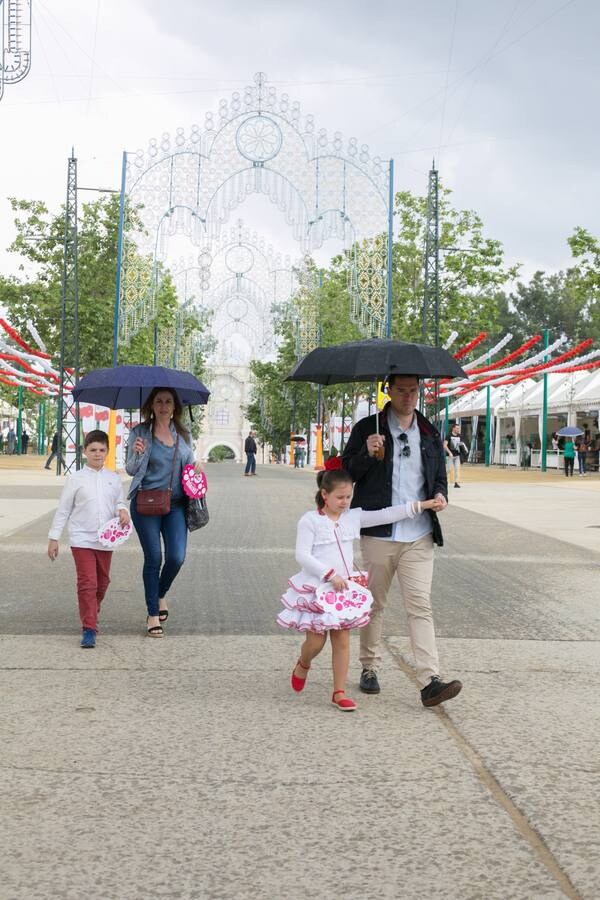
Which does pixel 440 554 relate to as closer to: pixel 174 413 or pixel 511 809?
pixel 174 413

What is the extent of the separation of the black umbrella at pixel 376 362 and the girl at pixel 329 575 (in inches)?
23.0

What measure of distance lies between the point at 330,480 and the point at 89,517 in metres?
2.32

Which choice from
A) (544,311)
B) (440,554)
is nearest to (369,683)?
(440,554)

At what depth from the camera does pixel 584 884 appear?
346 cm

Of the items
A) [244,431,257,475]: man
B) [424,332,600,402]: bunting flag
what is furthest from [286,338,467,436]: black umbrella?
[244,431,257,475]: man

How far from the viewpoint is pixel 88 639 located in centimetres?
724

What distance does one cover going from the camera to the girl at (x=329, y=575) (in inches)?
219

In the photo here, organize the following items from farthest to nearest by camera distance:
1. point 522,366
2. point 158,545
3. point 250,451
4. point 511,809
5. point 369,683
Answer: point 522,366 < point 250,451 < point 158,545 < point 369,683 < point 511,809

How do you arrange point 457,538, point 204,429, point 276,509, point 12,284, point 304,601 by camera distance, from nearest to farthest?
point 304,601 < point 457,538 < point 276,509 < point 12,284 < point 204,429

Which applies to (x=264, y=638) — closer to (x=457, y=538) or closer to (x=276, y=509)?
(x=457, y=538)

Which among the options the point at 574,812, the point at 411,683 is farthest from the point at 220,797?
the point at 411,683

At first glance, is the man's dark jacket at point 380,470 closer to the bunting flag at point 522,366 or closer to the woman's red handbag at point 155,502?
the woman's red handbag at point 155,502

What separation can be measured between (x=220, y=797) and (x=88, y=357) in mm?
43359

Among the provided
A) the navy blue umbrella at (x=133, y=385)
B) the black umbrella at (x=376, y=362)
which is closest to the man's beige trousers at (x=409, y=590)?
Answer: the black umbrella at (x=376, y=362)
